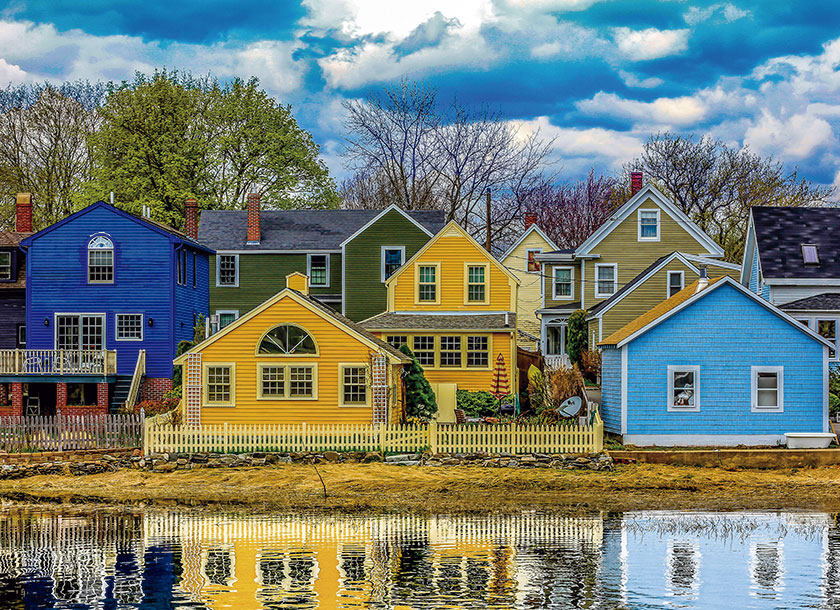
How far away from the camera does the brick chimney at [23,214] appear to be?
55.7 meters

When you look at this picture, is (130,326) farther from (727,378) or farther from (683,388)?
Result: (727,378)

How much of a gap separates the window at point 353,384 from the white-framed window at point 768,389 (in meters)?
12.6

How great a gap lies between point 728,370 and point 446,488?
1036 cm

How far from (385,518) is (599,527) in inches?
206


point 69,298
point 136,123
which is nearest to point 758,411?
point 69,298

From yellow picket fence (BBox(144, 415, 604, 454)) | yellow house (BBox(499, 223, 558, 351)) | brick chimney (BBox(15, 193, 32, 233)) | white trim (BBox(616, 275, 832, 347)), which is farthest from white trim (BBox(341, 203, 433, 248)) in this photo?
white trim (BBox(616, 275, 832, 347))

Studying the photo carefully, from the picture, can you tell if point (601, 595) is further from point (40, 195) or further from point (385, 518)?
point (40, 195)

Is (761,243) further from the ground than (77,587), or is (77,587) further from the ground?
(761,243)

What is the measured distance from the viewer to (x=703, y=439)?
35281mm

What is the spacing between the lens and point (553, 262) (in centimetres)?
5453

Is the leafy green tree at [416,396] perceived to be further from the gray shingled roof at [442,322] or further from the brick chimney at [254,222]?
the brick chimney at [254,222]

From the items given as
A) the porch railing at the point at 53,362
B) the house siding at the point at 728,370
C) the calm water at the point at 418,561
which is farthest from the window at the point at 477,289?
the calm water at the point at 418,561

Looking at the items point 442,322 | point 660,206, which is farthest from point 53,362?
point 660,206

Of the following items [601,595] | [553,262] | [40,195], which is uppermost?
[40,195]
